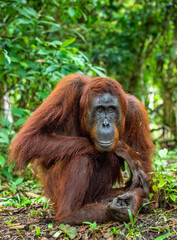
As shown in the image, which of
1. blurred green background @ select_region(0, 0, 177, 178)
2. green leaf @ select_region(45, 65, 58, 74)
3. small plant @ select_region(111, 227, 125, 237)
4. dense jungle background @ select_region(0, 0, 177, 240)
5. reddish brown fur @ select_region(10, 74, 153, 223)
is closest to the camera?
small plant @ select_region(111, 227, 125, 237)

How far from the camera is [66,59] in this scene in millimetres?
4383

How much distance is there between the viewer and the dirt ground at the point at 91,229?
267 cm

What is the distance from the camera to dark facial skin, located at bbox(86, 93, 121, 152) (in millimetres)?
3000

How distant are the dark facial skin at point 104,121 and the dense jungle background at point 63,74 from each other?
51 cm

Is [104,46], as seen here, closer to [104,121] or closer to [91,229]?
[104,121]

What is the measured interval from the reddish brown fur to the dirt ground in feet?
0.43

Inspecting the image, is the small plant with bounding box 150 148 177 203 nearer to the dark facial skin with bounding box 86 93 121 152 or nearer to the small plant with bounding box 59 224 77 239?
the dark facial skin with bounding box 86 93 121 152

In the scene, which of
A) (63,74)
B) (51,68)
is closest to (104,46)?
(63,74)

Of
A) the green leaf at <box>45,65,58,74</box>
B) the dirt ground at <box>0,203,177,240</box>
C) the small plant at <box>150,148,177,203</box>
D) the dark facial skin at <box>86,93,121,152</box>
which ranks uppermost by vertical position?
the green leaf at <box>45,65,58,74</box>

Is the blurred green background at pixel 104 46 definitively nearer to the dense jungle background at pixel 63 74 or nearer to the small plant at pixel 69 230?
the dense jungle background at pixel 63 74

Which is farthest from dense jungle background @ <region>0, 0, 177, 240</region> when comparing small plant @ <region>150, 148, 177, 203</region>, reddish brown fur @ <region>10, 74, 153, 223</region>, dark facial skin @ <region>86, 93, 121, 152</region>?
dark facial skin @ <region>86, 93, 121, 152</region>

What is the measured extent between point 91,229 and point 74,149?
0.77 metres

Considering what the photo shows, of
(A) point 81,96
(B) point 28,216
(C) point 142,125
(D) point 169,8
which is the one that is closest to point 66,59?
(A) point 81,96

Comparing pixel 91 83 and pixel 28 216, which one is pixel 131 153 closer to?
pixel 91 83
